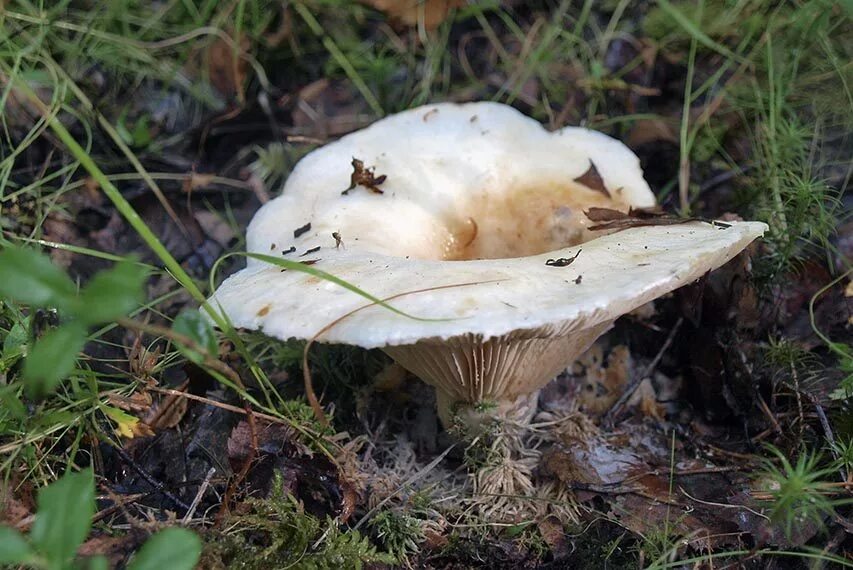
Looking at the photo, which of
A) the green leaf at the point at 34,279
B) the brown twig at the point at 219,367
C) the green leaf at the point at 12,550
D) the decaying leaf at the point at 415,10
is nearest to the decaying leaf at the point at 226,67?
the decaying leaf at the point at 415,10

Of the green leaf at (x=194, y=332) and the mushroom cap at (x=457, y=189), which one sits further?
the mushroom cap at (x=457, y=189)

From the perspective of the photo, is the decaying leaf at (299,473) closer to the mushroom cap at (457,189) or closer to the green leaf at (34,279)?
the mushroom cap at (457,189)

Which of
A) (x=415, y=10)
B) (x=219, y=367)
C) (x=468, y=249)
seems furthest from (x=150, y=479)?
(x=415, y=10)

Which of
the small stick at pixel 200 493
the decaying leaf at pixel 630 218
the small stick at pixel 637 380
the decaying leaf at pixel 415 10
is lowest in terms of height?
the small stick at pixel 637 380

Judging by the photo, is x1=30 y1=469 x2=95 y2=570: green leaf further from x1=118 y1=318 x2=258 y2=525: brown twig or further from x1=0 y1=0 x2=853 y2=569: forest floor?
x1=118 y1=318 x2=258 y2=525: brown twig

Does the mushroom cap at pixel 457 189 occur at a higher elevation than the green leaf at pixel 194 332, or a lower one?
lower

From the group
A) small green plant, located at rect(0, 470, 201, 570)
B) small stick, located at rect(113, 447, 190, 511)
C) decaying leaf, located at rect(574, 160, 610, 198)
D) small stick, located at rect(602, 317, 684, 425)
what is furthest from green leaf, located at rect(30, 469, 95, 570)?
decaying leaf, located at rect(574, 160, 610, 198)

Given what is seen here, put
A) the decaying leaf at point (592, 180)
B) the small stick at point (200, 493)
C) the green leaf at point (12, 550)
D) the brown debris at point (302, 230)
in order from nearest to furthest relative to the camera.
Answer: the green leaf at point (12, 550), the small stick at point (200, 493), the brown debris at point (302, 230), the decaying leaf at point (592, 180)

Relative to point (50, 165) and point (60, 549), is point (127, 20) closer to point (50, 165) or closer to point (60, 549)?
point (50, 165)

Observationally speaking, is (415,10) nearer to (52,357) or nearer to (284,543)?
(284,543)
